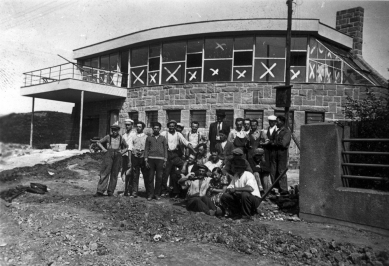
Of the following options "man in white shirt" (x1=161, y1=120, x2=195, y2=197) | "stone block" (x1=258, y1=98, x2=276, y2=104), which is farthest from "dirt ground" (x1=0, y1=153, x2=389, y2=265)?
"stone block" (x1=258, y1=98, x2=276, y2=104)

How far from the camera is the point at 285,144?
7348 mm

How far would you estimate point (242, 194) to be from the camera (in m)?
6.12

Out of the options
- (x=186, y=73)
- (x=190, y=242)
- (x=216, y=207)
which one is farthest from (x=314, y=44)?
(x=190, y=242)

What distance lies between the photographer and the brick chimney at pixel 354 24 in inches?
664

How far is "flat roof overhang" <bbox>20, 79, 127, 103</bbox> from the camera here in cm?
1641

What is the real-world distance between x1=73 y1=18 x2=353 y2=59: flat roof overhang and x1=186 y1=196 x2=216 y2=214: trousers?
9.76 meters

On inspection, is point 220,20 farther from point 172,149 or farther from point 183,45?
point 172,149

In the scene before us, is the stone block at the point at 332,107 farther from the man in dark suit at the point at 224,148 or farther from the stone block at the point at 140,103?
the stone block at the point at 140,103

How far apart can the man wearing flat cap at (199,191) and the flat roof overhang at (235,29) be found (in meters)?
9.18

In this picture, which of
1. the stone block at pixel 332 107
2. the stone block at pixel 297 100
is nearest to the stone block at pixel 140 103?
the stone block at pixel 297 100

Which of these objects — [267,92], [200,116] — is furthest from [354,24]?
[200,116]

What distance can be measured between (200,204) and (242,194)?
931mm

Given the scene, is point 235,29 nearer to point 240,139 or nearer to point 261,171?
point 240,139

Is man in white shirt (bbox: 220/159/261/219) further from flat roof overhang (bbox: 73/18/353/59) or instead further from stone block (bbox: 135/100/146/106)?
stone block (bbox: 135/100/146/106)
